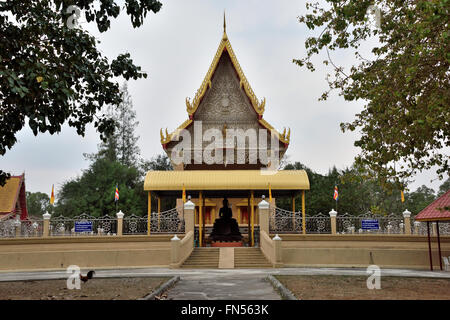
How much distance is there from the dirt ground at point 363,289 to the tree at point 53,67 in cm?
558

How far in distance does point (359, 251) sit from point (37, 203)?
72147 mm

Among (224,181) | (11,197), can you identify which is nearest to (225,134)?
(224,181)

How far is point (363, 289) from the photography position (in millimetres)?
9414

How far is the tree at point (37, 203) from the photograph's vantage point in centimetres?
7244

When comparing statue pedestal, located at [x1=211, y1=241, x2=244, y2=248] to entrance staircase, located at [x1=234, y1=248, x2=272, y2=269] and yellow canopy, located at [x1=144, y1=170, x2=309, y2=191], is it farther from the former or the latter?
yellow canopy, located at [x1=144, y1=170, x2=309, y2=191]

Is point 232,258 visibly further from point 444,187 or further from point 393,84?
point 444,187

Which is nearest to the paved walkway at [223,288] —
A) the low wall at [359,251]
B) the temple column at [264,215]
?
the low wall at [359,251]

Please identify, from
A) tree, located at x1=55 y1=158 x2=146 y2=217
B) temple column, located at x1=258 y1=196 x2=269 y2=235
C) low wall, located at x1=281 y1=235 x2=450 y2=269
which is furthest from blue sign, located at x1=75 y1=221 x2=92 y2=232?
tree, located at x1=55 y1=158 x2=146 y2=217

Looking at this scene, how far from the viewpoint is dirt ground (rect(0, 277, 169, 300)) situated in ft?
27.9

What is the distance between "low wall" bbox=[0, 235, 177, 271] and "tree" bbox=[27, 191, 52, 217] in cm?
5501

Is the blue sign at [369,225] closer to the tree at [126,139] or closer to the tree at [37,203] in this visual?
the tree at [126,139]

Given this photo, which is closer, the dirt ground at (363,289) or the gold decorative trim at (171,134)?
the dirt ground at (363,289)
